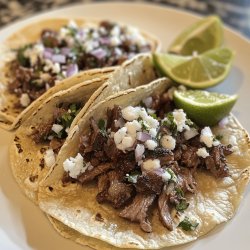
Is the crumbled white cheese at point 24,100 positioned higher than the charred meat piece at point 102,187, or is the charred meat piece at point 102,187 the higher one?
the crumbled white cheese at point 24,100

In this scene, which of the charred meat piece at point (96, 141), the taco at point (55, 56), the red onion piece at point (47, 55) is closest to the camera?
the charred meat piece at point (96, 141)

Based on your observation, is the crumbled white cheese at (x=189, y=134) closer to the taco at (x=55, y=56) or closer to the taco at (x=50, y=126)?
the taco at (x=50, y=126)

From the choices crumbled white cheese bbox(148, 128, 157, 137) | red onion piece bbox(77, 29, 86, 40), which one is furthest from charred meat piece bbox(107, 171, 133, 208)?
red onion piece bbox(77, 29, 86, 40)

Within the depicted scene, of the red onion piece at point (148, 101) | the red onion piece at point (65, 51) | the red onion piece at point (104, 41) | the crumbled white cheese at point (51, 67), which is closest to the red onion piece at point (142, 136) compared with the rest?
the red onion piece at point (148, 101)

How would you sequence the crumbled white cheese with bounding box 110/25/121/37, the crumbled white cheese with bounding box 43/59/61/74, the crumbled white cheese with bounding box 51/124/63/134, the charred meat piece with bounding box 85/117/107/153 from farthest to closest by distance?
the crumbled white cheese with bounding box 110/25/121/37 → the crumbled white cheese with bounding box 43/59/61/74 → the crumbled white cheese with bounding box 51/124/63/134 → the charred meat piece with bounding box 85/117/107/153

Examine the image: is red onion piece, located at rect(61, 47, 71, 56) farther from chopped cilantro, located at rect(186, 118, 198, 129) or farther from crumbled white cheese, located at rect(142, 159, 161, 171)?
crumbled white cheese, located at rect(142, 159, 161, 171)

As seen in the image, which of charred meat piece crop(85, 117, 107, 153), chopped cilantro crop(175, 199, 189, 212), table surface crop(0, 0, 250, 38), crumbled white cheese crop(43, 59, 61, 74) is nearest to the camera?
chopped cilantro crop(175, 199, 189, 212)

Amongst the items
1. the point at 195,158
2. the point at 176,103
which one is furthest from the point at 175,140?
the point at 176,103
